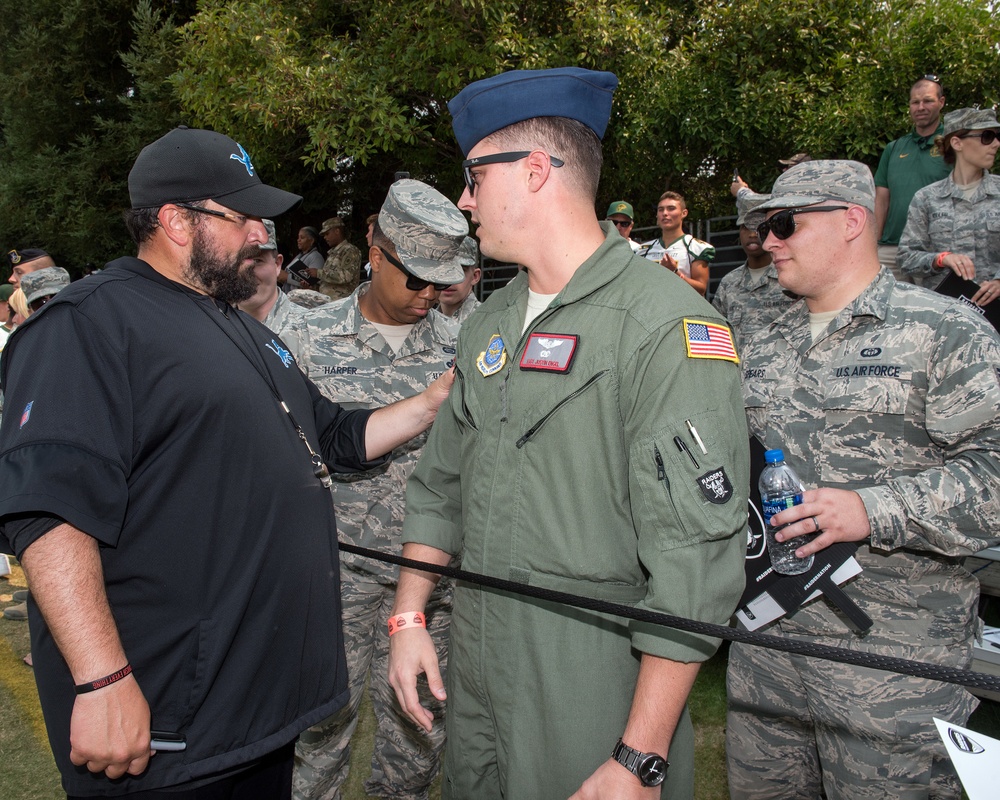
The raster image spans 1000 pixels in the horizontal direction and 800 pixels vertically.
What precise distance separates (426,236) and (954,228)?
13.2 feet

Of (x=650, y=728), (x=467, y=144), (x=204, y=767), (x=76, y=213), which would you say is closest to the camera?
(x=650, y=728)

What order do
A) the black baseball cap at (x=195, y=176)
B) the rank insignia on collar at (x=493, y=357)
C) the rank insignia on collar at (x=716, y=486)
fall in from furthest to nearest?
1. the black baseball cap at (x=195, y=176)
2. the rank insignia on collar at (x=493, y=357)
3. the rank insignia on collar at (x=716, y=486)

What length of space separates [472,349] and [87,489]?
3.41ft

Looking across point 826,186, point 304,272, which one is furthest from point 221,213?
point 304,272

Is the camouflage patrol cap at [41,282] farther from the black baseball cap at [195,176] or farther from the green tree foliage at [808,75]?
the green tree foliage at [808,75]

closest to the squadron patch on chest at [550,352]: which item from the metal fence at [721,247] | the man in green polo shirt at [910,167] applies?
the man in green polo shirt at [910,167]

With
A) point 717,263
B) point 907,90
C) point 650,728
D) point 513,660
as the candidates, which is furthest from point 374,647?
point 907,90

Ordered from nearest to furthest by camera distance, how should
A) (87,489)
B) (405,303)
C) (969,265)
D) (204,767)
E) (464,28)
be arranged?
(87,489)
(204,767)
(405,303)
(969,265)
(464,28)

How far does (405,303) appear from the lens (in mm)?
3637

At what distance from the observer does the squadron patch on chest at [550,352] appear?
1.91m

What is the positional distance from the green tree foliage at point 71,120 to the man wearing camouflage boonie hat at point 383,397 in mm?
14574

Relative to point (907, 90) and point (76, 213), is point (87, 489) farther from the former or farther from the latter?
point (76, 213)

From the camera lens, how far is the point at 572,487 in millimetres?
1878

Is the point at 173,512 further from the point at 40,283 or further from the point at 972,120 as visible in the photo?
the point at 40,283
